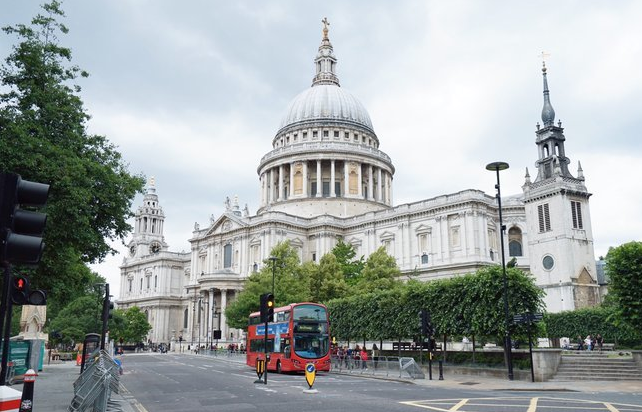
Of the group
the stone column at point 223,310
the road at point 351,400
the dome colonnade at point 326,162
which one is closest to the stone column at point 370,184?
the dome colonnade at point 326,162

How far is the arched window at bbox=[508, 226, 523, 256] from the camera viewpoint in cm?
7250

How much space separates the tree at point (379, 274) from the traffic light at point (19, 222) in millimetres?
52024

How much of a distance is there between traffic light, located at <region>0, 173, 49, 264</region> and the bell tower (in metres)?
57.1

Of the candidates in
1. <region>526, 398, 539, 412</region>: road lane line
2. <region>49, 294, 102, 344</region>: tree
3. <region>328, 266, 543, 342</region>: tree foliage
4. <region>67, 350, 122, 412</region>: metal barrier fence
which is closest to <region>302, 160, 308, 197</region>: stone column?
<region>49, 294, 102, 344</region>: tree

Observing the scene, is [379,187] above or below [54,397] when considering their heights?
above

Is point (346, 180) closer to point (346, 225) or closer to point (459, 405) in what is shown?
point (346, 225)

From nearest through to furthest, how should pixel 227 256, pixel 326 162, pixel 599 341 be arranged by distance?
1. pixel 599 341
2. pixel 227 256
3. pixel 326 162

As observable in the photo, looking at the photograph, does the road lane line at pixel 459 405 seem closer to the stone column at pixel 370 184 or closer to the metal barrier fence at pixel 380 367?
the metal barrier fence at pixel 380 367

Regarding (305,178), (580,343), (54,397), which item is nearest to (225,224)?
(305,178)

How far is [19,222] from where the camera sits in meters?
7.54

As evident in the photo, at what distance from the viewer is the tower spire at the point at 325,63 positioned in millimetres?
113188

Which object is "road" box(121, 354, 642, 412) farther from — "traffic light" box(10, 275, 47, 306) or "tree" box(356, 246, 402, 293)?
"tree" box(356, 246, 402, 293)

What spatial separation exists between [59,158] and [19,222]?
13.4m

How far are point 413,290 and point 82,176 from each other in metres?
24.7
